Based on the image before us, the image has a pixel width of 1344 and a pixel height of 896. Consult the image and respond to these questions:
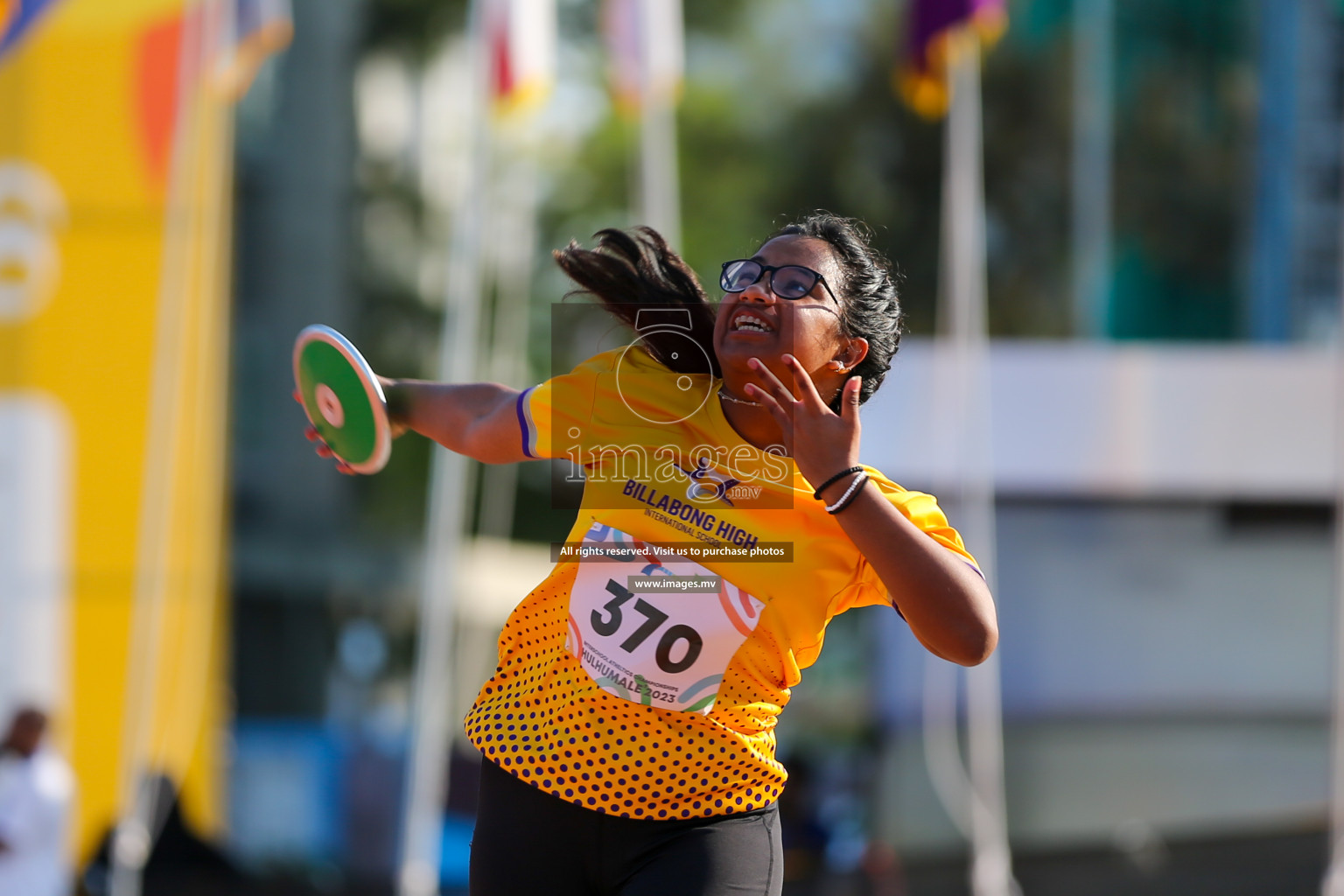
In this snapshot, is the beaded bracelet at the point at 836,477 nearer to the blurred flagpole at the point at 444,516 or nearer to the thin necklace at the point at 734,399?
the thin necklace at the point at 734,399

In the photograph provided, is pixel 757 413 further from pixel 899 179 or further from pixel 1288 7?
pixel 899 179

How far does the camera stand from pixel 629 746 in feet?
6.14

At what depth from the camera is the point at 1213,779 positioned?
8328mm

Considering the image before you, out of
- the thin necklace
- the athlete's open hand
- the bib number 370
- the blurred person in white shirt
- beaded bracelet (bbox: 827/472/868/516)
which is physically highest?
the thin necklace

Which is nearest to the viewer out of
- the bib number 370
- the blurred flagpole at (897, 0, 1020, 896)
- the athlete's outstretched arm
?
the bib number 370

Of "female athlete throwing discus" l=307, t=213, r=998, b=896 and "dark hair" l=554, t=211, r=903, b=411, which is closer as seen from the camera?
"female athlete throwing discus" l=307, t=213, r=998, b=896

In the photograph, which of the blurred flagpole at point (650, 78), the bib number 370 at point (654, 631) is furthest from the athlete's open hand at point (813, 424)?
the blurred flagpole at point (650, 78)

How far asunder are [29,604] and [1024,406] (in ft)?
18.1

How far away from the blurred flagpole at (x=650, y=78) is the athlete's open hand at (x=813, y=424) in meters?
5.19

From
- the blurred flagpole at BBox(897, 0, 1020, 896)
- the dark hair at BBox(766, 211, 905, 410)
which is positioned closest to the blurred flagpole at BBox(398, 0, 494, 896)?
the blurred flagpole at BBox(897, 0, 1020, 896)

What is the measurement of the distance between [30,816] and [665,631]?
14.3ft

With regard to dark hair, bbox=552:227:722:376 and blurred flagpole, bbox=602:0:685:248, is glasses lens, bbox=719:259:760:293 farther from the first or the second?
blurred flagpole, bbox=602:0:685:248

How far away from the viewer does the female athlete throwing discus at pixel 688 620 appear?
1870 millimetres

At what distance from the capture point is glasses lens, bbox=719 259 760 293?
6.28 ft
